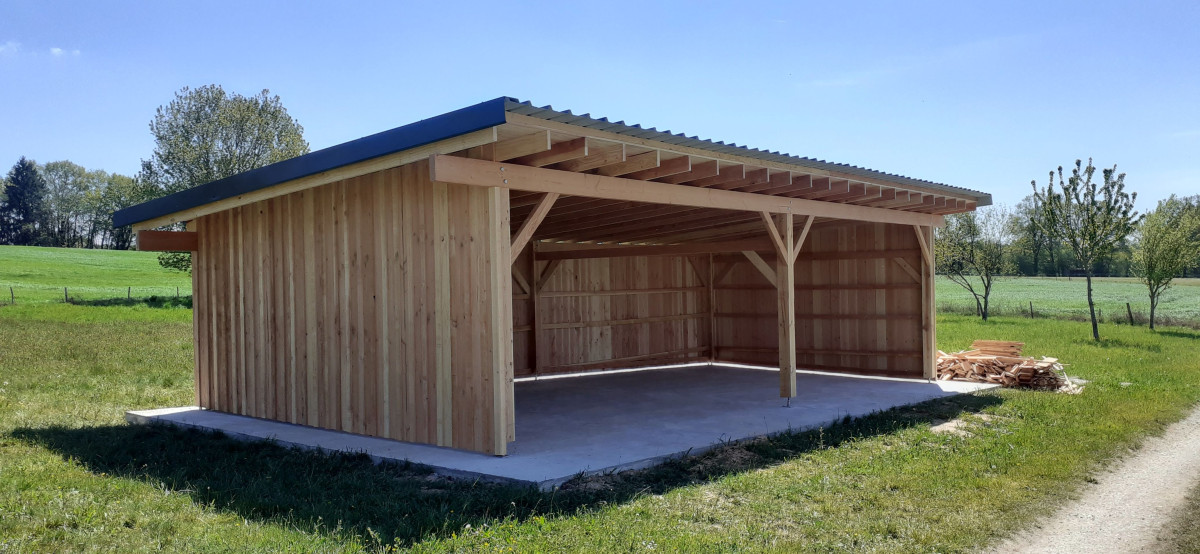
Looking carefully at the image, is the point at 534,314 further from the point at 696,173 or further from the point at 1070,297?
the point at 1070,297

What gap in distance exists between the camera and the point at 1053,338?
17125mm

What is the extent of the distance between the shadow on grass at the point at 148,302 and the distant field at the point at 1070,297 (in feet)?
85.6

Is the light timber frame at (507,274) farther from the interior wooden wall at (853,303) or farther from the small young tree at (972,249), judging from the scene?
the small young tree at (972,249)

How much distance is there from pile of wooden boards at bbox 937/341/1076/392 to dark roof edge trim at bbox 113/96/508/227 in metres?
8.32

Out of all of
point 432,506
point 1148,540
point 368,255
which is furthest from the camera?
point 368,255

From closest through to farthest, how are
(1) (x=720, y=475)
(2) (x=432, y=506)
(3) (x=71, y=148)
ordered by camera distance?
(2) (x=432, y=506) → (1) (x=720, y=475) → (3) (x=71, y=148)

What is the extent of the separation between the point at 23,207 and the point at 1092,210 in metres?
62.8

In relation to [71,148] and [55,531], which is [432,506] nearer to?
[55,531]

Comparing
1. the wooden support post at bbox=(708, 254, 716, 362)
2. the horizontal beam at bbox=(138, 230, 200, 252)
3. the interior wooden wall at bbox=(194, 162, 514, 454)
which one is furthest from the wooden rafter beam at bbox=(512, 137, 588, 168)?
the wooden support post at bbox=(708, 254, 716, 362)

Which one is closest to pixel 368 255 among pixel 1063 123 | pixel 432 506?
pixel 432 506

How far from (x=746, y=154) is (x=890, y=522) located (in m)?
3.60

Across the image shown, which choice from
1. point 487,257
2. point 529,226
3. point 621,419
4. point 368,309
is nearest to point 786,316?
point 621,419

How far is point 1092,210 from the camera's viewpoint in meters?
17.3

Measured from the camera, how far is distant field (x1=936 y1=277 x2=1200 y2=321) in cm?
2606
